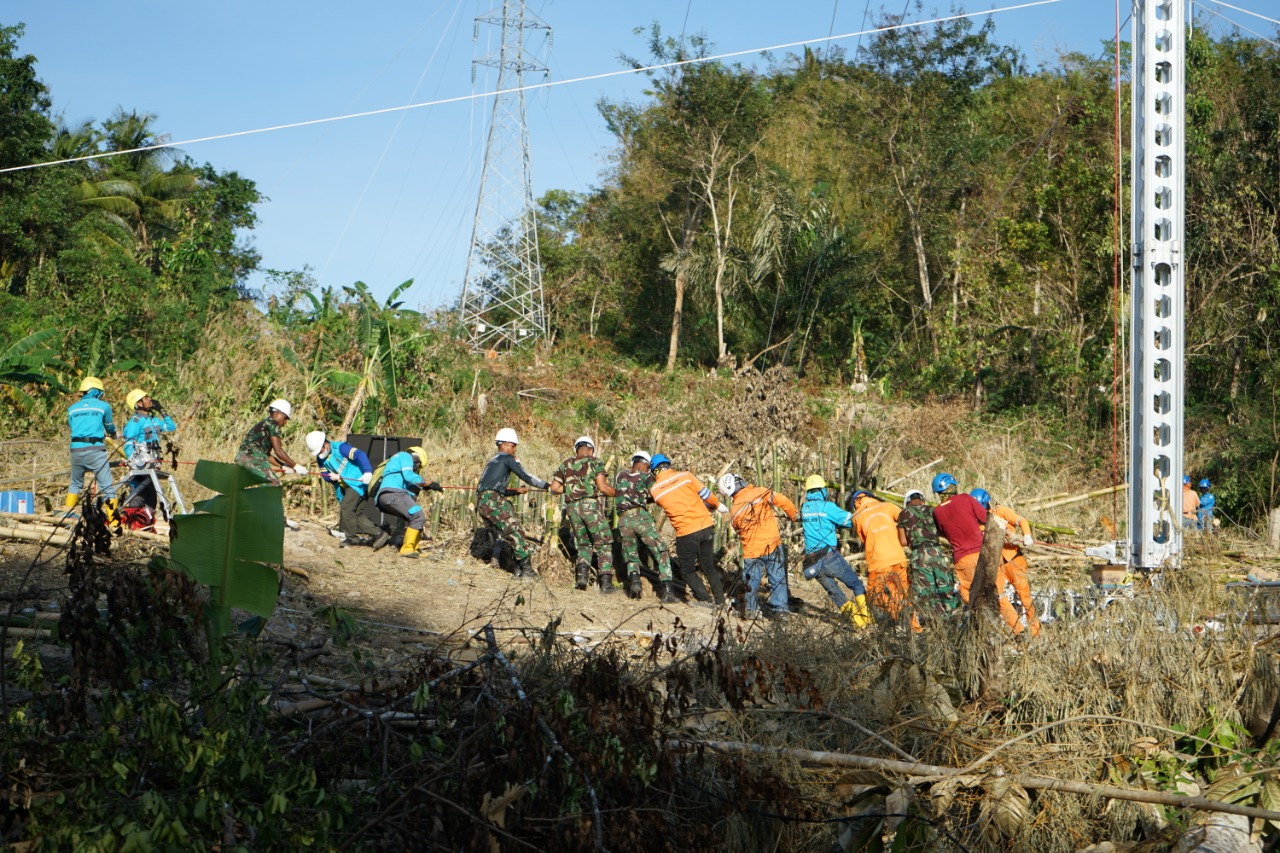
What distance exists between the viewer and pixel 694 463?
18484 millimetres

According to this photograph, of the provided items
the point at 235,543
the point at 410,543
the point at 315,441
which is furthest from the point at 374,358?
the point at 235,543

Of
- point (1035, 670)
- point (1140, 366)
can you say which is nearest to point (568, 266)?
point (1140, 366)

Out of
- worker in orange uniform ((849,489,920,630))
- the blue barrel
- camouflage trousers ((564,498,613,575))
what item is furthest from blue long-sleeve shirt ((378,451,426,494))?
worker in orange uniform ((849,489,920,630))

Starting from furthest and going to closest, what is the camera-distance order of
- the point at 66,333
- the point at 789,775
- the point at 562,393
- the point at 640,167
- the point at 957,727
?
the point at 640,167 → the point at 562,393 → the point at 66,333 → the point at 957,727 → the point at 789,775

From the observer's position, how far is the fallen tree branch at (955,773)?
594cm

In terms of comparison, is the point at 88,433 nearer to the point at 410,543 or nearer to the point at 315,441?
the point at 315,441

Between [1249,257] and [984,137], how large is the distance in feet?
35.3

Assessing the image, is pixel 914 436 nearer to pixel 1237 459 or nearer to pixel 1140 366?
pixel 1237 459

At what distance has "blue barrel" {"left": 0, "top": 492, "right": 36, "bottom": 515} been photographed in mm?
12594

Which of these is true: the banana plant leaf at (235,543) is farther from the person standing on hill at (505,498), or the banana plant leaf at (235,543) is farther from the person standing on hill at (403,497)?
the person standing on hill at (403,497)

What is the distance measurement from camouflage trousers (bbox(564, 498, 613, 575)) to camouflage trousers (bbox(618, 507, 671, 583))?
295 millimetres

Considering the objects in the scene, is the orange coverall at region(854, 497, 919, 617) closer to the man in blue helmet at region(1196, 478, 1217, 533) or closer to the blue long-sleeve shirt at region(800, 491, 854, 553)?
the blue long-sleeve shirt at region(800, 491, 854, 553)

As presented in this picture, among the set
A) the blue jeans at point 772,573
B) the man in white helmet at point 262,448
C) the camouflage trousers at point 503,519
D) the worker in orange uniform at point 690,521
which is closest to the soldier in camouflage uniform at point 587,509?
the camouflage trousers at point 503,519

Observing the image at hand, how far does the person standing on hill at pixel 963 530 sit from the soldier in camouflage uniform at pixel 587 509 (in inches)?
149
